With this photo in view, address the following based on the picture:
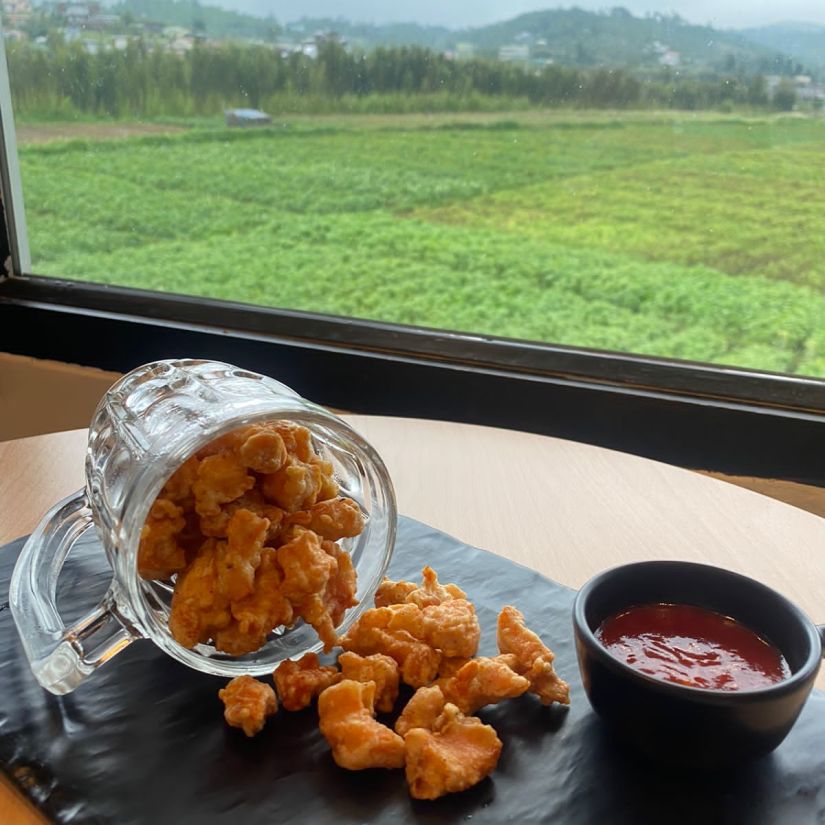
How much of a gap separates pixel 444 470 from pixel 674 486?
26 cm

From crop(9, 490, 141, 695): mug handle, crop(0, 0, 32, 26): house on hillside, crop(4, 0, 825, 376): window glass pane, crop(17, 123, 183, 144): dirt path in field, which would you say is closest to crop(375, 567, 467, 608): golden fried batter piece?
crop(9, 490, 141, 695): mug handle

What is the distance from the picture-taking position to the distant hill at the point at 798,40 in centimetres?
159

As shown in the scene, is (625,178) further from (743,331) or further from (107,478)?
(107,478)

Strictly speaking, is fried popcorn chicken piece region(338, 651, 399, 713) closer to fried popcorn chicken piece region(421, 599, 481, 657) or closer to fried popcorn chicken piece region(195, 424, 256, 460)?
fried popcorn chicken piece region(421, 599, 481, 657)

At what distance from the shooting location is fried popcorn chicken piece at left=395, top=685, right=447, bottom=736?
70 cm

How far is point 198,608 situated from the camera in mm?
706

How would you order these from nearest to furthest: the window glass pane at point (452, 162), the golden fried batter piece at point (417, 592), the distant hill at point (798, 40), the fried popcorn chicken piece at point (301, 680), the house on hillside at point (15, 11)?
the fried popcorn chicken piece at point (301, 680) < the golden fried batter piece at point (417, 592) < the distant hill at point (798, 40) < the window glass pane at point (452, 162) < the house on hillside at point (15, 11)

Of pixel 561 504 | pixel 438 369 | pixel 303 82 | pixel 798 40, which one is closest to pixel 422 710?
pixel 561 504

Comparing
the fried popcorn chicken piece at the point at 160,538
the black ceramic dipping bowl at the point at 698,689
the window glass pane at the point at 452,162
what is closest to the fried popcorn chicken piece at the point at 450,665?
the black ceramic dipping bowl at the point at 698,689

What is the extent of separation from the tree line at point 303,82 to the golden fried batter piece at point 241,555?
130 cm

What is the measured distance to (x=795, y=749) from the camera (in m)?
0.69

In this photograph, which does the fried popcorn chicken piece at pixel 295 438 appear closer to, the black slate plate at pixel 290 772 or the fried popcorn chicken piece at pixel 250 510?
the fried popcorn chicken piece at pixel 250 510

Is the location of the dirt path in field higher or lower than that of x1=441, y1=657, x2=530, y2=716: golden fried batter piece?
higher

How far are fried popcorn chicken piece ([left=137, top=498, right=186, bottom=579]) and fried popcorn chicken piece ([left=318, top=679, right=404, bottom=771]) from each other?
149 mm
